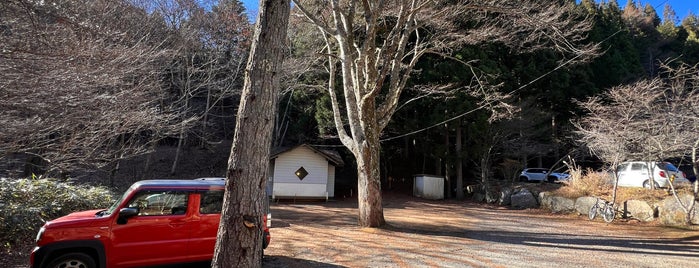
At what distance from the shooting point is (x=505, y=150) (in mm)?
24391

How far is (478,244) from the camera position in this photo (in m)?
8.98

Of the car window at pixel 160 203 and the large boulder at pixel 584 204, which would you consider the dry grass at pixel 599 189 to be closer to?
the large boulder at pixel 584 204

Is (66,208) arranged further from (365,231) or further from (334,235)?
(365,231)

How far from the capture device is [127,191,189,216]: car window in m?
5.62

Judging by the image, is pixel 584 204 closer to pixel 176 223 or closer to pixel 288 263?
pixel 288 263

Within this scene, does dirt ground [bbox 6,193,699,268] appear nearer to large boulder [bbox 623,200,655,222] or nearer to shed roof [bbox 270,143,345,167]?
large boulder [bbox 623,200,655,222]

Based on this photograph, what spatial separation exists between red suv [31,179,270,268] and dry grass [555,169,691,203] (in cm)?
1447

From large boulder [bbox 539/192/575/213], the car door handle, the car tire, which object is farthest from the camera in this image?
large boulder [bbox 539/192/575/213]

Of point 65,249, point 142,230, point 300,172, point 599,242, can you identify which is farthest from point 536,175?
point 65,249

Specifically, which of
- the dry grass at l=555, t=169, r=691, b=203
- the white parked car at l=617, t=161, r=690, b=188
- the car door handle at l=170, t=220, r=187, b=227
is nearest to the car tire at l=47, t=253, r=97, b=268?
the car door handle at l=170, t=220, r=187, b=227

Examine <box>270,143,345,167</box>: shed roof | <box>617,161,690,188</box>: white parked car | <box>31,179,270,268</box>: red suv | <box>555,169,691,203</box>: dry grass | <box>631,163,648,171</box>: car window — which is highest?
<box>270,143,345,167</box>: shed roof

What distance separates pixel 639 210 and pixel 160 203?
15.3m

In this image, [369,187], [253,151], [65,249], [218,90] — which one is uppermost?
[218,90]

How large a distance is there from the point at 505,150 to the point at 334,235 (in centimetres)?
1781
